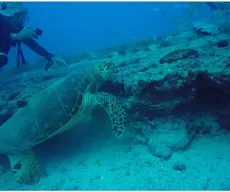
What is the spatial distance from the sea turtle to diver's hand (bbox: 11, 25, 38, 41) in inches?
102

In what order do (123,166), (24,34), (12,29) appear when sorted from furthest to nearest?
(12,29)
(24,34)
(123,166)

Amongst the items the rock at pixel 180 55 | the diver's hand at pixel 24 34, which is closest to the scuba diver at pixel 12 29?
the diver's hand at pixel 24 34

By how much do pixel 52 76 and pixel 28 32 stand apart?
1.61 meters

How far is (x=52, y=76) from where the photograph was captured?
23.2 feet

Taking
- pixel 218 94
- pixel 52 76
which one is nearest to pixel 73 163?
pixel 218 94

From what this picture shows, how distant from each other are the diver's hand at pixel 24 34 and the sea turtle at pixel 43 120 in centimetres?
260

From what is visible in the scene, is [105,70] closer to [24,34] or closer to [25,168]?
[25,168]

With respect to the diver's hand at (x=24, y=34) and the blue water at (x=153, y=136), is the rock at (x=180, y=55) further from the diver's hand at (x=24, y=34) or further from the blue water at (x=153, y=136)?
the diver's hand at (x=24, y=34)

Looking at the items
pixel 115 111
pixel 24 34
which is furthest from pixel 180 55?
pixel 24 34

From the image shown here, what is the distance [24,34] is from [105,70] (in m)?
3.14

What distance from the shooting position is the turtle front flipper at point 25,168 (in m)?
3.85

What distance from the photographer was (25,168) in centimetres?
390

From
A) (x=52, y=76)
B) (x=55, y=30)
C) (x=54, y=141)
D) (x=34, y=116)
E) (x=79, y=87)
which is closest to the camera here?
(x=34, y=116)

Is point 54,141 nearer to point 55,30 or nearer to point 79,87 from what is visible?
point 79,87
